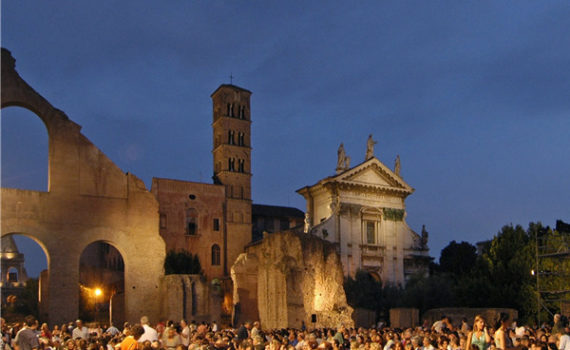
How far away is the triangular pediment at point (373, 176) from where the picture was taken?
46844mm

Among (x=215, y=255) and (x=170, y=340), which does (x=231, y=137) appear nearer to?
(x=215, y=255)

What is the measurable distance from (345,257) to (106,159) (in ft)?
65.0

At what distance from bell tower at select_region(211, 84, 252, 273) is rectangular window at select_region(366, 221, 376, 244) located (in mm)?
9308

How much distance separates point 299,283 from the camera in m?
26.9

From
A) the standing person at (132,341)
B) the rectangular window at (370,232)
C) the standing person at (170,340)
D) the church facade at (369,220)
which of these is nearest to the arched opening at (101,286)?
the church facade at (369,220)

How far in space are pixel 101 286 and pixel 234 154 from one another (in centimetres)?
1576

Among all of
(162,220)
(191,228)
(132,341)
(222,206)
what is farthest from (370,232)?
(132,341)

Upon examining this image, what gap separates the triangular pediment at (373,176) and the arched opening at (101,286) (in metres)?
17.6

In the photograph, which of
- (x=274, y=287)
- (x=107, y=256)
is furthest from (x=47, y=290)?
(x=107, y=256)

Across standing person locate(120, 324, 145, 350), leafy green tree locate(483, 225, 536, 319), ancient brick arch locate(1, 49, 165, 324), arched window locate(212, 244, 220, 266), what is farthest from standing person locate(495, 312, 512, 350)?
arched window locate(212, 244, 220, 266)

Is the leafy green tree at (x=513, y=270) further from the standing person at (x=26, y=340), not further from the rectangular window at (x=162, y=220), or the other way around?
the standing person at (x=26, y=340)

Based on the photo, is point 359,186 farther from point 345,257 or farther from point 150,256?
point 150,256

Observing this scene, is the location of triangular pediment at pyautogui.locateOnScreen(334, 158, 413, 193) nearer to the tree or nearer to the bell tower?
the bell tower

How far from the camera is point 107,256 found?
5412 cm
